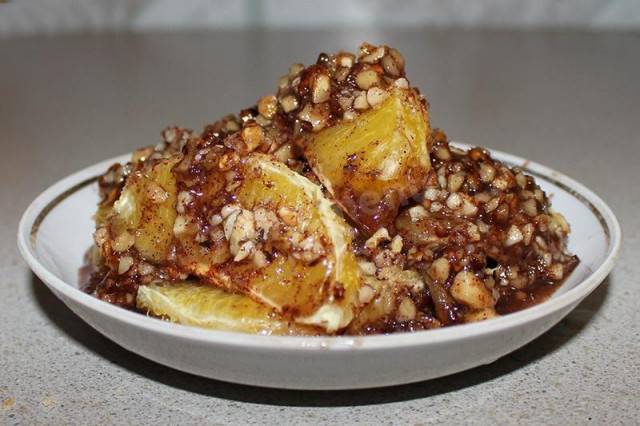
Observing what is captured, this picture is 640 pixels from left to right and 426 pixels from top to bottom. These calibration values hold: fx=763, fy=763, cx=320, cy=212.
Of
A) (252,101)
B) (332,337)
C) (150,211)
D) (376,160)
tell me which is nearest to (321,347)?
(332,337)

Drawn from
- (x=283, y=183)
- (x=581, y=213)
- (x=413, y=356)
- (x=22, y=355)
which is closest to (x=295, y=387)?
(x=413, y=356)

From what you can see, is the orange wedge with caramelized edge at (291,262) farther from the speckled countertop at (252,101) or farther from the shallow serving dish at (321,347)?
the speckled countertop at (252,101)

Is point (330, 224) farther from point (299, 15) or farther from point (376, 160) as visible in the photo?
point (299, 15)

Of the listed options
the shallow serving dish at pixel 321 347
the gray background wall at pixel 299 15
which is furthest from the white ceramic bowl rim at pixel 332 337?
the gray background wall at pixel 299 15

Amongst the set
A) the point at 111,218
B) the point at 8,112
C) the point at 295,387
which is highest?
the point at 111,218

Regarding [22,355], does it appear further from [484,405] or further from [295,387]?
[484,405]
